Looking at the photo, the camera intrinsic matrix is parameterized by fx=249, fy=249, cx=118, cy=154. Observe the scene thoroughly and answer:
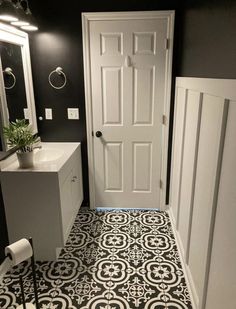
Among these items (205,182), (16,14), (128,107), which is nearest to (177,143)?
(128,107)

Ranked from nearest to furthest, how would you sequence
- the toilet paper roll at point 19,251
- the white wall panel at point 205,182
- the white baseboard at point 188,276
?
the toilet paper roll at point 19,251
the white wall panel at point 205,182
the white baseboard at point 188,276

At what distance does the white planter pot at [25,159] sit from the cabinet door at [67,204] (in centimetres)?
34

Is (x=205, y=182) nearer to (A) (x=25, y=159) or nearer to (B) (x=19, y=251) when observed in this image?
(B) (x=19, y=251)

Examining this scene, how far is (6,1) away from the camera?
183cm

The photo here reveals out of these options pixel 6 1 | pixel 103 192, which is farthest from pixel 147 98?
pixel 6 1

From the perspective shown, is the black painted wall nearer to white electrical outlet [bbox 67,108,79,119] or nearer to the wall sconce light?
white electrical outlet [bbox 67,108,79,119]

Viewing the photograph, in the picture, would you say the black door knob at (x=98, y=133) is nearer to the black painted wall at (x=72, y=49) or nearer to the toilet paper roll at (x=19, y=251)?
the black painted wall at (x=72, y=49)

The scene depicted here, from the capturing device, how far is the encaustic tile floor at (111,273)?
6.08ft

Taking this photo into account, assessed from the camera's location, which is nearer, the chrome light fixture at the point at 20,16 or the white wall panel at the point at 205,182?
the white wall panel at the point at 205,182

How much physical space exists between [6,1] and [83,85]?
41.8 inches

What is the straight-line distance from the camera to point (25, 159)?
208 cm

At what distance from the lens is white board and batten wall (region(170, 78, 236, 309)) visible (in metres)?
1.18

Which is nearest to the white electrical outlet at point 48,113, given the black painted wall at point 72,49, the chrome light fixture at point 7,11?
the black painted wall at point 72,49

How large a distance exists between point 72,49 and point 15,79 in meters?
0.69
